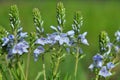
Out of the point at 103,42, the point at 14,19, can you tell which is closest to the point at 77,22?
the point at 103,42

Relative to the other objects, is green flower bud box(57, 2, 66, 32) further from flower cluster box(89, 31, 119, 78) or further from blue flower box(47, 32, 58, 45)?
flower cluster box(89, 31, 119, 78)

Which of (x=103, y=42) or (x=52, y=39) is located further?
(x=52, y=39)

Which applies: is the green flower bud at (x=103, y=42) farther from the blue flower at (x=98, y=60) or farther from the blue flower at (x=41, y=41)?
the blue flower at (x=41, y=41)

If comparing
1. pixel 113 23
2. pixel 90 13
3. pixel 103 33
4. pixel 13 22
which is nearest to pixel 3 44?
pixel 13 22

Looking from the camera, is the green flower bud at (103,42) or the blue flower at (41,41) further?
the blue flower at (41,41)

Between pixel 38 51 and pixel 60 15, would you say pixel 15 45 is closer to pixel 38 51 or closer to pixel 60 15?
pixel 38 51

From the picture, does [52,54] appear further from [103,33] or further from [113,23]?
[113,23]

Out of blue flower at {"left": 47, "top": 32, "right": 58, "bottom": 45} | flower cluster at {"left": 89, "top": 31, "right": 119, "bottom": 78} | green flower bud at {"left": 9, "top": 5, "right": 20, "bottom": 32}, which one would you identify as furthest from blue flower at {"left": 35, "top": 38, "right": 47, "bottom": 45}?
flower cluster at {"left": 89, "top": 31, "right": 119, "bottom": 78}

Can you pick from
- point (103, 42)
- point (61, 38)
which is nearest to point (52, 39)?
point (61, 38)

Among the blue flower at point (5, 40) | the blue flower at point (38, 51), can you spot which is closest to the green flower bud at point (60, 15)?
the blue flower at point (38, 51)

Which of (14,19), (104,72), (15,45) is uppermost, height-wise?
(14,19)

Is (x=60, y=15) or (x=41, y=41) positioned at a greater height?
(x=60, y=15)
